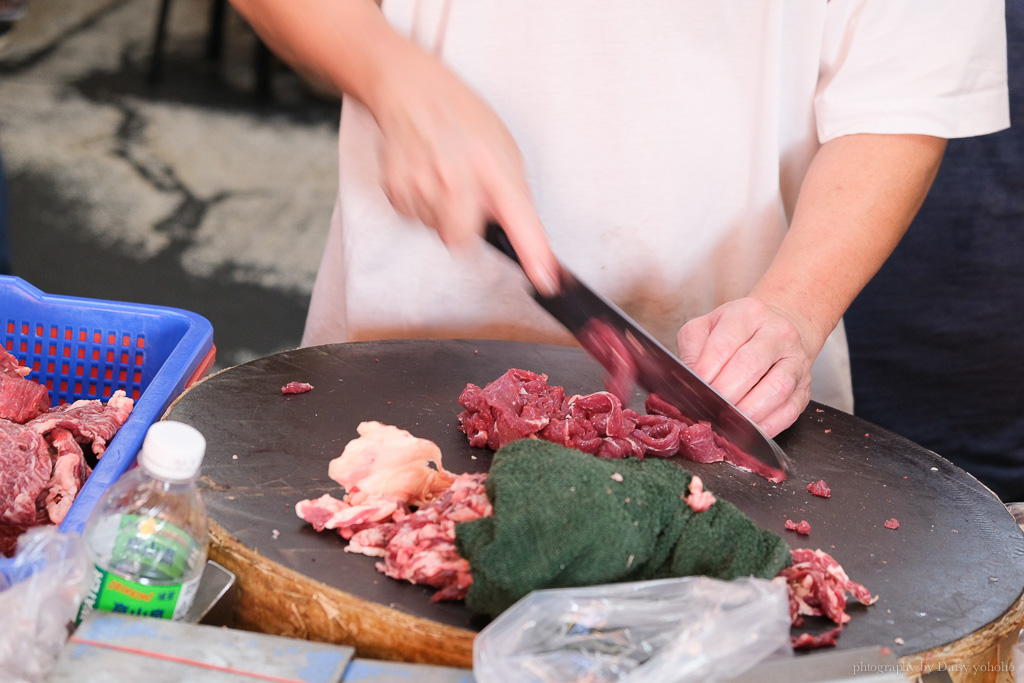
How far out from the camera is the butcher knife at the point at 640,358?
6.03 feet

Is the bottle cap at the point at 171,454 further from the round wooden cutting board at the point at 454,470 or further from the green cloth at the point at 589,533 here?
the green cloth at the point at 589,533

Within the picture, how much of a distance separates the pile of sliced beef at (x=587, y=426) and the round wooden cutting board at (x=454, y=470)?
4cm

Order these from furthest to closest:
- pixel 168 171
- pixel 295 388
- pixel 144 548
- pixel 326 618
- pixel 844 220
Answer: pixel 168 171 → pixel 844 220 → pixel 295 388 → pixel 326 618 → pixel 144 548

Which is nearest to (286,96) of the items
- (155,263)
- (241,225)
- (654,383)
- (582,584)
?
(241,225)

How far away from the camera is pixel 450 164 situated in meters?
1.90

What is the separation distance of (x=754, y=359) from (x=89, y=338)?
4.72ft

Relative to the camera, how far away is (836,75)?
2.40 meters

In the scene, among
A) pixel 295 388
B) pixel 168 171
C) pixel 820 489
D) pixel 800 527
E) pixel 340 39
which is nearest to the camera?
pixel 800 527

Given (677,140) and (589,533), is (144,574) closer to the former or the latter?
(589,533)

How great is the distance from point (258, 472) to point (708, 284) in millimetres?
1402

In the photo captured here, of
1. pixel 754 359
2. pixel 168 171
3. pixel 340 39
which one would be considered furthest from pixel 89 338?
pixel 168 171

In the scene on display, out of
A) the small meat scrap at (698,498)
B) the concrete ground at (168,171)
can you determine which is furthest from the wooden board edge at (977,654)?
the concrete ground at (168,171)

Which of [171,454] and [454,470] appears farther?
[454,470]

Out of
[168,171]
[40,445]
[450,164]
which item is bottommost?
[168,171]
